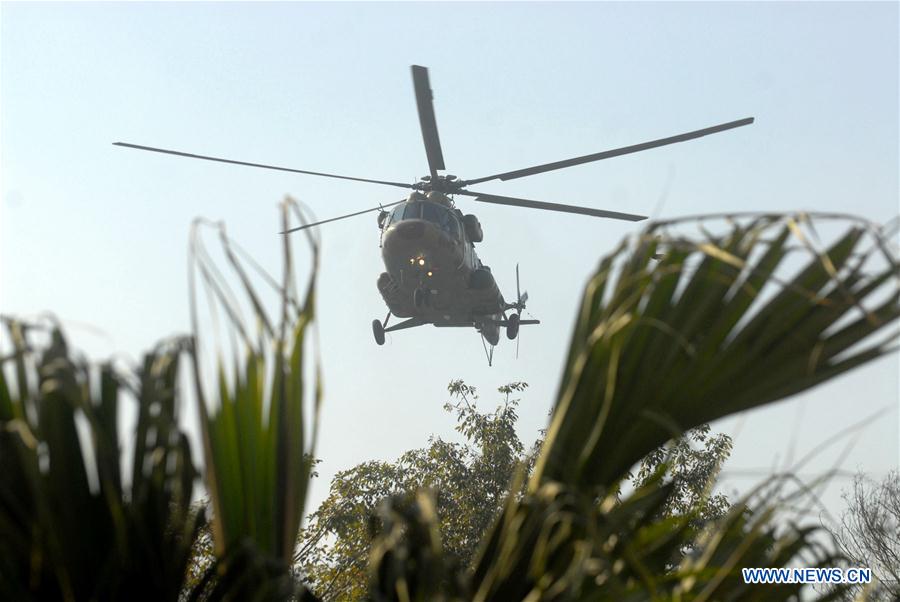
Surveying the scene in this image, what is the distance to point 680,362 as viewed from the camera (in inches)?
78.8

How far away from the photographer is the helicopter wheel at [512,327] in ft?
80.2

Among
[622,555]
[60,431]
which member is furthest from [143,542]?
[622,555]

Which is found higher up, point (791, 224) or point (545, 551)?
point (791, 224)

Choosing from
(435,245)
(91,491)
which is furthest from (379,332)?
(91,491)

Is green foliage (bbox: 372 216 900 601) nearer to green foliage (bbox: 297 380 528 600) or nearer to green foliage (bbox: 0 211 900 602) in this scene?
green foliage (bbox: 0 211 900 602)

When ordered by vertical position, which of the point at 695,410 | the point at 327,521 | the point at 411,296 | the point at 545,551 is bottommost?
the point at 545,551

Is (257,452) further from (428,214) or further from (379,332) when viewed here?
(379,332)

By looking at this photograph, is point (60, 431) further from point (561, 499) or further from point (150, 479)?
point (561, 499)

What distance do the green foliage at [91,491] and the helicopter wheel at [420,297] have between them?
18.4 metres

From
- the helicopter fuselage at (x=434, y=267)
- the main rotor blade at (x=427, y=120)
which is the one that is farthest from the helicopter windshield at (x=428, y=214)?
the main rotor blade at (x=427, y=120)

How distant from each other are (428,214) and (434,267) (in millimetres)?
1030

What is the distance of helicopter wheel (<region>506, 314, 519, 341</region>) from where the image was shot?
80.2 feet

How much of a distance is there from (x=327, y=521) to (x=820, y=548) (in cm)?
1887

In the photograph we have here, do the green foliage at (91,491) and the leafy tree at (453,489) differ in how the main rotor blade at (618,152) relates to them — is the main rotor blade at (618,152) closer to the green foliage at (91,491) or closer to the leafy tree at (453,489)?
the leafy tree at (453,489)
